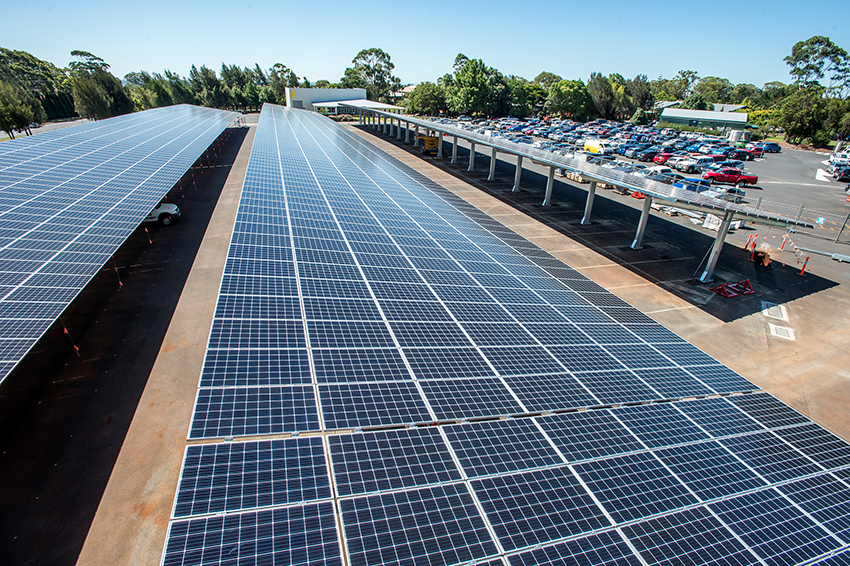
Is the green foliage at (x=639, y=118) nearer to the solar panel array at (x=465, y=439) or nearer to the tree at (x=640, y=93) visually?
the tree at (x=640, y=93)

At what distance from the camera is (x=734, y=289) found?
85.2 feet

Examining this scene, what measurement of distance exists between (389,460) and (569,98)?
482 feet

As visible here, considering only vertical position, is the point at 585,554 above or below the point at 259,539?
below

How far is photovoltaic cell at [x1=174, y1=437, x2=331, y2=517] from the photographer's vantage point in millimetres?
5368

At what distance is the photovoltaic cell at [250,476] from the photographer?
17.6 ft

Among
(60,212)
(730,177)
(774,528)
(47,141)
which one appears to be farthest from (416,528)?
(730,177)

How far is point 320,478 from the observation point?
596 cm

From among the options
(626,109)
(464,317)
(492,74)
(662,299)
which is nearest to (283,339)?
(464,317)

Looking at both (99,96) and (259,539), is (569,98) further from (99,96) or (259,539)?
(259,539)

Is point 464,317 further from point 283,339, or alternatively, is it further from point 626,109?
point 626,109

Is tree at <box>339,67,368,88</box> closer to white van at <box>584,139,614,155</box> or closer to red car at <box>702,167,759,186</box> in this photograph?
white van at <box>584,139,614,155</box>

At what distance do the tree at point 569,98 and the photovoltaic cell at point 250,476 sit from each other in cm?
14643

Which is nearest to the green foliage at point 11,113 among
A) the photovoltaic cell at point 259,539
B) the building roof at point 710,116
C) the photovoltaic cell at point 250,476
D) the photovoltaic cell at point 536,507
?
the photovoltaic cell at point 250,476

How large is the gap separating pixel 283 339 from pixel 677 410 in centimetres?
1041
